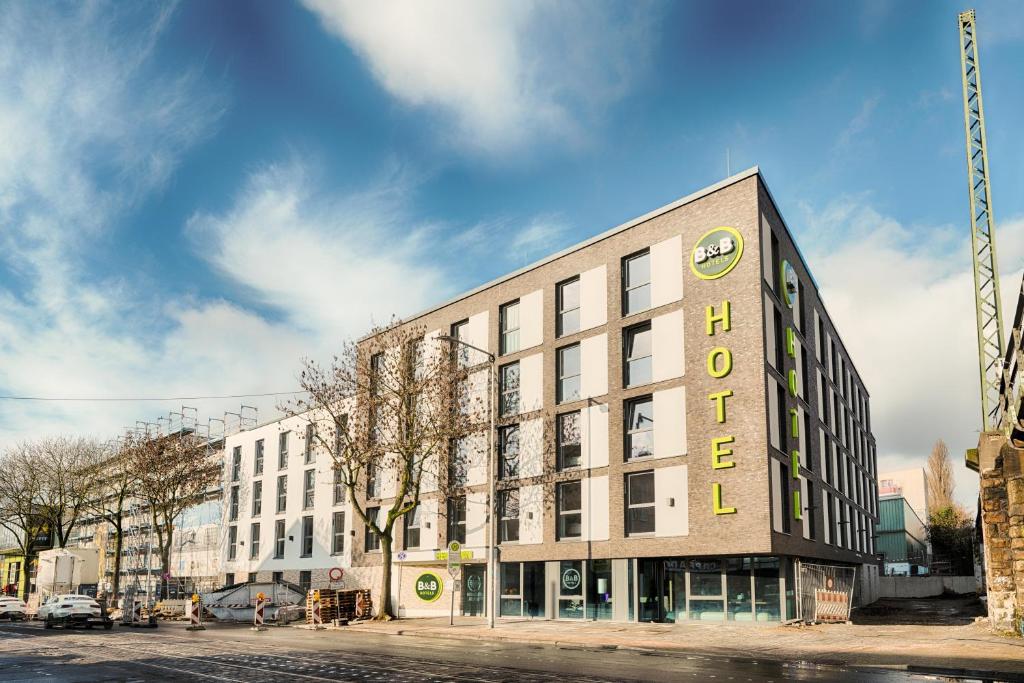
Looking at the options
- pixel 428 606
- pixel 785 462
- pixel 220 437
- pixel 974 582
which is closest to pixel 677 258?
pixel 785 462

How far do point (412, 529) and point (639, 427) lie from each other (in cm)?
1535

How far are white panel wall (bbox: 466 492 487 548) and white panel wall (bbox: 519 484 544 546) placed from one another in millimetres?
2437

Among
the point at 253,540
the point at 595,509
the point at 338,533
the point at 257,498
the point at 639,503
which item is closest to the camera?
the point at 639,503

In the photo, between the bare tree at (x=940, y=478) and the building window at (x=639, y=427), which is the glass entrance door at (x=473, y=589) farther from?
the bare tree at (x=940, y=478)

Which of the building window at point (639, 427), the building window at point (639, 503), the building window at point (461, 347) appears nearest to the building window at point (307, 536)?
the building window at point (461, 347)

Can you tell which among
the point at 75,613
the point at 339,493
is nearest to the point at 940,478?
the point at 339,493

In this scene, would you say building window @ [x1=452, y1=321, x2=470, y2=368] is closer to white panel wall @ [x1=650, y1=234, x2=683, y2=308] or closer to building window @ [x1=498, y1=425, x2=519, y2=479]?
building window @ [x1=498, y1=425, x2=519, y2=479]

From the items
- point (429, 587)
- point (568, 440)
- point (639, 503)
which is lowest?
point (429, 587)

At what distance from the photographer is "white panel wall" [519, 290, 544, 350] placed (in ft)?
128

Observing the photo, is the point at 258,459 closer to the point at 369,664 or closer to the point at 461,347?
the point at 461,347

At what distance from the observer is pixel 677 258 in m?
34.2

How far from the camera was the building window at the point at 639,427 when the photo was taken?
110 ft

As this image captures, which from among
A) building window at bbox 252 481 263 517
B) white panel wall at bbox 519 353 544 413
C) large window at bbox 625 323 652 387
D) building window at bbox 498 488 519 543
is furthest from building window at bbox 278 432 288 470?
large window at bbox 625 323 652 387

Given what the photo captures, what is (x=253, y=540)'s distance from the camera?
195 feet
